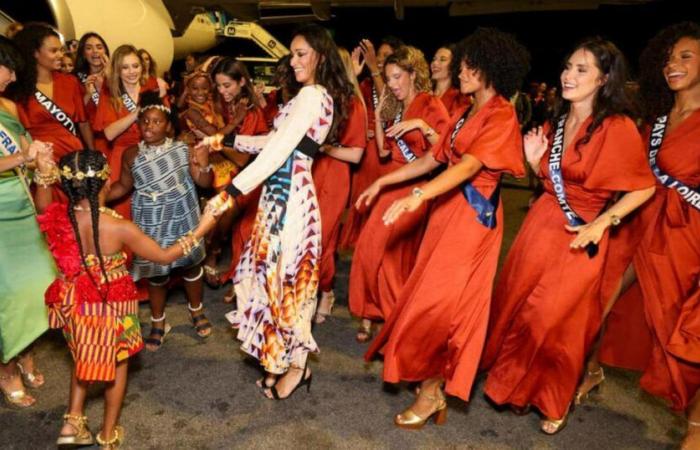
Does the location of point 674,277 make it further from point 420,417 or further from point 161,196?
point 161,196

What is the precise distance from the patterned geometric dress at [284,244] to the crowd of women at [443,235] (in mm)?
10

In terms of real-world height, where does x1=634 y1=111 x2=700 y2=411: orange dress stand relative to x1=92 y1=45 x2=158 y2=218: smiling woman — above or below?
below

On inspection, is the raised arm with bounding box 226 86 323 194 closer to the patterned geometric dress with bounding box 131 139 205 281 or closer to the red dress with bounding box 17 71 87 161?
the patterned geometric dress with bounding box 131 139 205 281

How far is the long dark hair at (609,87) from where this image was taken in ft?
8.06

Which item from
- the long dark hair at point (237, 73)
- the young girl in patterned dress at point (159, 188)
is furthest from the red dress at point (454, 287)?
the long dark hair at point (237, 73)

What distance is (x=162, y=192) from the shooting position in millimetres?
3309

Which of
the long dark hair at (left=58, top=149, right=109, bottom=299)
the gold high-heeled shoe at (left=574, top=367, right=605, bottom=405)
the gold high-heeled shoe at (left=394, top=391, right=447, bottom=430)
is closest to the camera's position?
the long dark hair at (left=58, top=149, right=109, bottom=299)

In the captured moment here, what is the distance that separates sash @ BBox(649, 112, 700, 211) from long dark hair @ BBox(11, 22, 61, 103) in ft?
12.4

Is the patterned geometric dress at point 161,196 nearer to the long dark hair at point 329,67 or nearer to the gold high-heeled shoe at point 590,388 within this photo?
the long dark hair at point 329,67

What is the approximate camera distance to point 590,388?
317 centimetres

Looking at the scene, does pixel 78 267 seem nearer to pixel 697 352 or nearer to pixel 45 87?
pixel 45 87

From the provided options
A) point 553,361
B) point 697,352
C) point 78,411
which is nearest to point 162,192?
point 78,411

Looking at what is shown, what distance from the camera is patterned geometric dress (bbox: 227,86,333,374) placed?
2.61m

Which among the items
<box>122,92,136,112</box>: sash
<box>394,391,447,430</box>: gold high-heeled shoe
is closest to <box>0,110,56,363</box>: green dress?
<box>122,92,136,112</box>: sash
